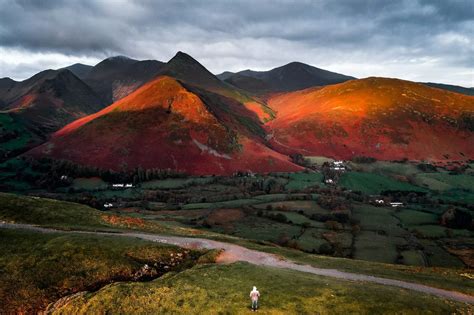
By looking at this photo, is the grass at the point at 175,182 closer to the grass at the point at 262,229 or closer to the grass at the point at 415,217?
the grass at the point at 262,229

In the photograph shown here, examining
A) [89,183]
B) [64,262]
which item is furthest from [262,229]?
[89,183]

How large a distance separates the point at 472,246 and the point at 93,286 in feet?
342

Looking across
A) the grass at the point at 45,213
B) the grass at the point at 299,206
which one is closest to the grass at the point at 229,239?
the grass at the point at 45,213

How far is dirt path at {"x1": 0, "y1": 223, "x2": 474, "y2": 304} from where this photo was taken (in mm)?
41344

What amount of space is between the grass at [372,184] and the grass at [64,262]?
147387 millimetres

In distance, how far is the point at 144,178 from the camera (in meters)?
192

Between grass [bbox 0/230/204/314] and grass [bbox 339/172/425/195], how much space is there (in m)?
147

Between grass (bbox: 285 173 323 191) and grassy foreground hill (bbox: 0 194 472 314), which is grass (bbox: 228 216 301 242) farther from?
grass (bbox: 285 173 323 191)

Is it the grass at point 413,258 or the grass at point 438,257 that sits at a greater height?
the grass at point 413,258

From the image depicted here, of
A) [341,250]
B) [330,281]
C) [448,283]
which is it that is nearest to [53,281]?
[330,281]

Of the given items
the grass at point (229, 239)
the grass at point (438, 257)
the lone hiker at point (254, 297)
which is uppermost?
the lone hiker at point (254, 297)

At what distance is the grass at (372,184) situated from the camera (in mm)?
182988

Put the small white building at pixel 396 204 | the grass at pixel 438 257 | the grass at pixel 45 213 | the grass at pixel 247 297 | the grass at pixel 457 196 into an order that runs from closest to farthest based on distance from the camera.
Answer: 1. the grass at pixel 247 297
2. the grass at pixel 45 213
3. the grass at pixel 438 257
4. the small white building at pixel 396 204
5. the grass at pixel 457 196

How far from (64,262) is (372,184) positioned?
6883 inches
